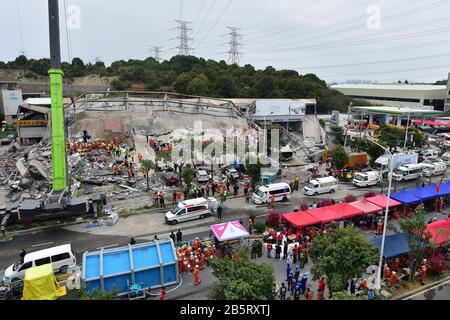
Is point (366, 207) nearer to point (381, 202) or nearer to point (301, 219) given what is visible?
point (381, 202)

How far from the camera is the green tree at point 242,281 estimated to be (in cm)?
1047

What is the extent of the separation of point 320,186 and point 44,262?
21732 mm

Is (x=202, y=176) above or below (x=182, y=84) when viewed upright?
below

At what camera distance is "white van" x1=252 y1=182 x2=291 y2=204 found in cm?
2702

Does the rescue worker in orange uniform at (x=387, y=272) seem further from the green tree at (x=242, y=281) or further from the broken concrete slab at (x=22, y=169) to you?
the broken concrete slab at (x=22, y=169)

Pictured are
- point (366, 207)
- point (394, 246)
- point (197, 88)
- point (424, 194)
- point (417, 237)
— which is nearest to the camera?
point (417, 237)

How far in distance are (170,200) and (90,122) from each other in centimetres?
2167

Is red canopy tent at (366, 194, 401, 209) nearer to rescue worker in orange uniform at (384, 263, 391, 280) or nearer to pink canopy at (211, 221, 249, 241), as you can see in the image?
rescue worker in orange uniform at (384, 263, 391, 280)

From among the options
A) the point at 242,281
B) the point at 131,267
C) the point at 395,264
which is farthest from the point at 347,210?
the point at 131,267

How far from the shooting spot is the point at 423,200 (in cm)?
2456

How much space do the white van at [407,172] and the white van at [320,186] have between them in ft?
25.1

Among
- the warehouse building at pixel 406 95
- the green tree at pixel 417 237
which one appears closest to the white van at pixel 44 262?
the green tree at pixel 417 237

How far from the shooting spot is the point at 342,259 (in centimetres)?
1319

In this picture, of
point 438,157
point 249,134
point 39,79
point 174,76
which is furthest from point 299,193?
point 39,79
